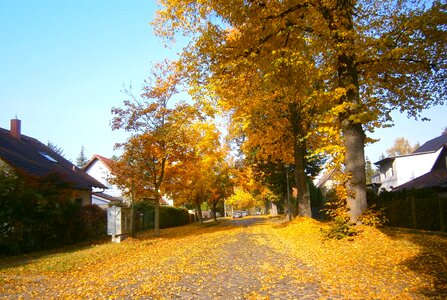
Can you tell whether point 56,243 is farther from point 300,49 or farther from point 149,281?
point 300,49

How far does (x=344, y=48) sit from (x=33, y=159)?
2028 cm

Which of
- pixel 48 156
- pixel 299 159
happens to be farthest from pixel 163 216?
pixel 299 159

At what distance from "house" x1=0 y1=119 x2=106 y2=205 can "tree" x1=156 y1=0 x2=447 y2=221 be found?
10.9 meters

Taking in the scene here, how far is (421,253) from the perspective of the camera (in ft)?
33.0

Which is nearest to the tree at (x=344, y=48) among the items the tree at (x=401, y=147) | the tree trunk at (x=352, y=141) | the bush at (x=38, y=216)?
the tree trunk at (x=352, y=141)

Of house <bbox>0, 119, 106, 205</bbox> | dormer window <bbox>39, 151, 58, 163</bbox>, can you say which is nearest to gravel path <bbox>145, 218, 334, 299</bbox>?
house <bbox>0, 119, 106, 205</bbox>

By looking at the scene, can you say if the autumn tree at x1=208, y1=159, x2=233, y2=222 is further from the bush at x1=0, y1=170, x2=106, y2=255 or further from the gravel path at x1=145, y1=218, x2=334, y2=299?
the gravel path at x1=145, y1=218, x2=334, y2=299

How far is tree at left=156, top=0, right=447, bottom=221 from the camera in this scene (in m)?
12.7

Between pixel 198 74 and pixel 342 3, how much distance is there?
5.32m

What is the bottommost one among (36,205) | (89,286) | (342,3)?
(89,286)

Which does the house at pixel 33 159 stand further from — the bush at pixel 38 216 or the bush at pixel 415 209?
the bush at pixel 415 209

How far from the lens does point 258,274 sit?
8.75m

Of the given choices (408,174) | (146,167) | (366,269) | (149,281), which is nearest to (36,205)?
(146,167)

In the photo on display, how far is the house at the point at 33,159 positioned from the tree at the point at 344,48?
35.9 ft
